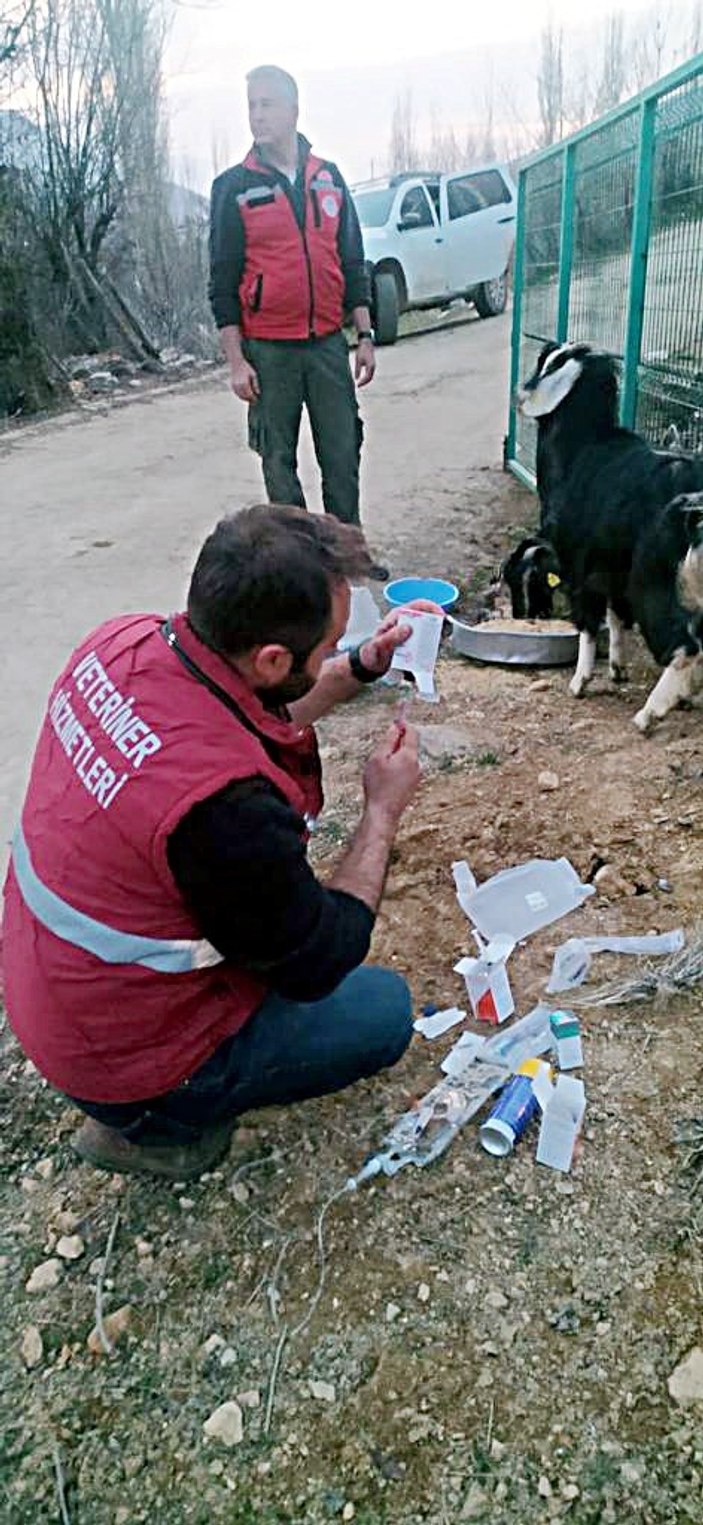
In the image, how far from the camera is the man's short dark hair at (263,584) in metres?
1.61

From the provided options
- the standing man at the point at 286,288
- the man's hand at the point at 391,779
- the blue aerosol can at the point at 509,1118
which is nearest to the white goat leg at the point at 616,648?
the standing man at the point at 286,288

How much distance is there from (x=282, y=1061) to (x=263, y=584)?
0.84m

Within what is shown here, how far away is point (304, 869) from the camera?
1608mm

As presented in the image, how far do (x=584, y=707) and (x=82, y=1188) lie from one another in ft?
8.21

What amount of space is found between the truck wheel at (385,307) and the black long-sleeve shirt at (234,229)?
9441mm

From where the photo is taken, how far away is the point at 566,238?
5719mm

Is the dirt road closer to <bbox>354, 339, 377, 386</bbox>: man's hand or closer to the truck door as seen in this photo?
<bbox>354, 339, 377, 386</bbox>: man's hand


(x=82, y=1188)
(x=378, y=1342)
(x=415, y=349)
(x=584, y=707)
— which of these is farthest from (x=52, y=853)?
(x=415, y=349)

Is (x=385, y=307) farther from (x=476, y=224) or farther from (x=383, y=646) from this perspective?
(x=383, y=646)

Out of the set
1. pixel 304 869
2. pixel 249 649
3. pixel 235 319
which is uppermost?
pixel 235 319

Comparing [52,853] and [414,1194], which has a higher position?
[52,853]

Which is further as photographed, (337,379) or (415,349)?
(415,349)

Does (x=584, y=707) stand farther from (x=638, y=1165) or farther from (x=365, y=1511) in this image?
(x=365, y=1511)

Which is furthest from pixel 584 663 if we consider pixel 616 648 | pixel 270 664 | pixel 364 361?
pixel 270 664
